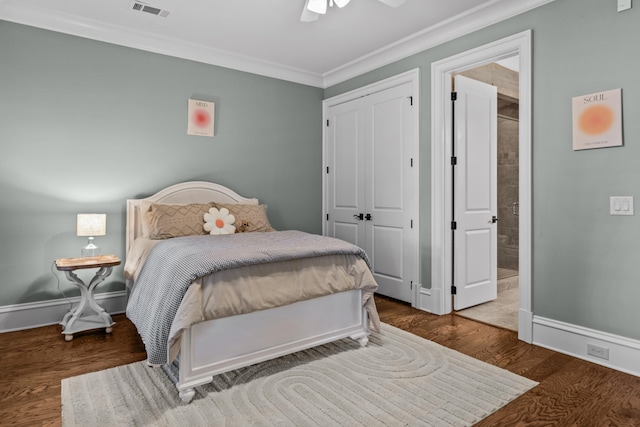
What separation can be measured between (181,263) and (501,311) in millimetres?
3026

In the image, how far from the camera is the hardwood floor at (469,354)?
1912 mm

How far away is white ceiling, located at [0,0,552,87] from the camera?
9.95 feet

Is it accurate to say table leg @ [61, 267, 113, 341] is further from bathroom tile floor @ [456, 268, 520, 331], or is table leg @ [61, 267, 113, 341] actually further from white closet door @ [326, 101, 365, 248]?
bathroom tile floor @ [456, 268, 520, 331]

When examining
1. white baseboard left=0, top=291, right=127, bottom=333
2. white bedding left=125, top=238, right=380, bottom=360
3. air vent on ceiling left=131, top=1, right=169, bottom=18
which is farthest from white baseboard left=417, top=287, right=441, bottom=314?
air vent on ceiling left=131, top=1, right=169, bottom=18

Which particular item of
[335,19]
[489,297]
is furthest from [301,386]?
[335,19]

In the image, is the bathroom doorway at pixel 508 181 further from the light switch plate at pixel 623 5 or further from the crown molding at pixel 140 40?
the crown molding at pixel 140 40

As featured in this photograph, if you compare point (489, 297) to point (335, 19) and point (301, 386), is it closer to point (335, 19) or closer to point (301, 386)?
point (301, 386)

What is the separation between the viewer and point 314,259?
2.57 metres

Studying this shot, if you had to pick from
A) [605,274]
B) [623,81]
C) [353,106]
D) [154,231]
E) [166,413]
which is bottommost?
[166,413]

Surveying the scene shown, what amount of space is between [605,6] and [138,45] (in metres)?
3.78

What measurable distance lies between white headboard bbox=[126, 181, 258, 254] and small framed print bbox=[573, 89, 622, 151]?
306 centimetres

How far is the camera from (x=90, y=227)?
3.11 metres

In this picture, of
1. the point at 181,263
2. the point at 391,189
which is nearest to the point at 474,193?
the point at 391,189

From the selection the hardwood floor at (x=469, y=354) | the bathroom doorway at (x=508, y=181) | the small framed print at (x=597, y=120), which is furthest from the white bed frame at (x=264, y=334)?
the bathroom doorway at (x=508, y=181)
